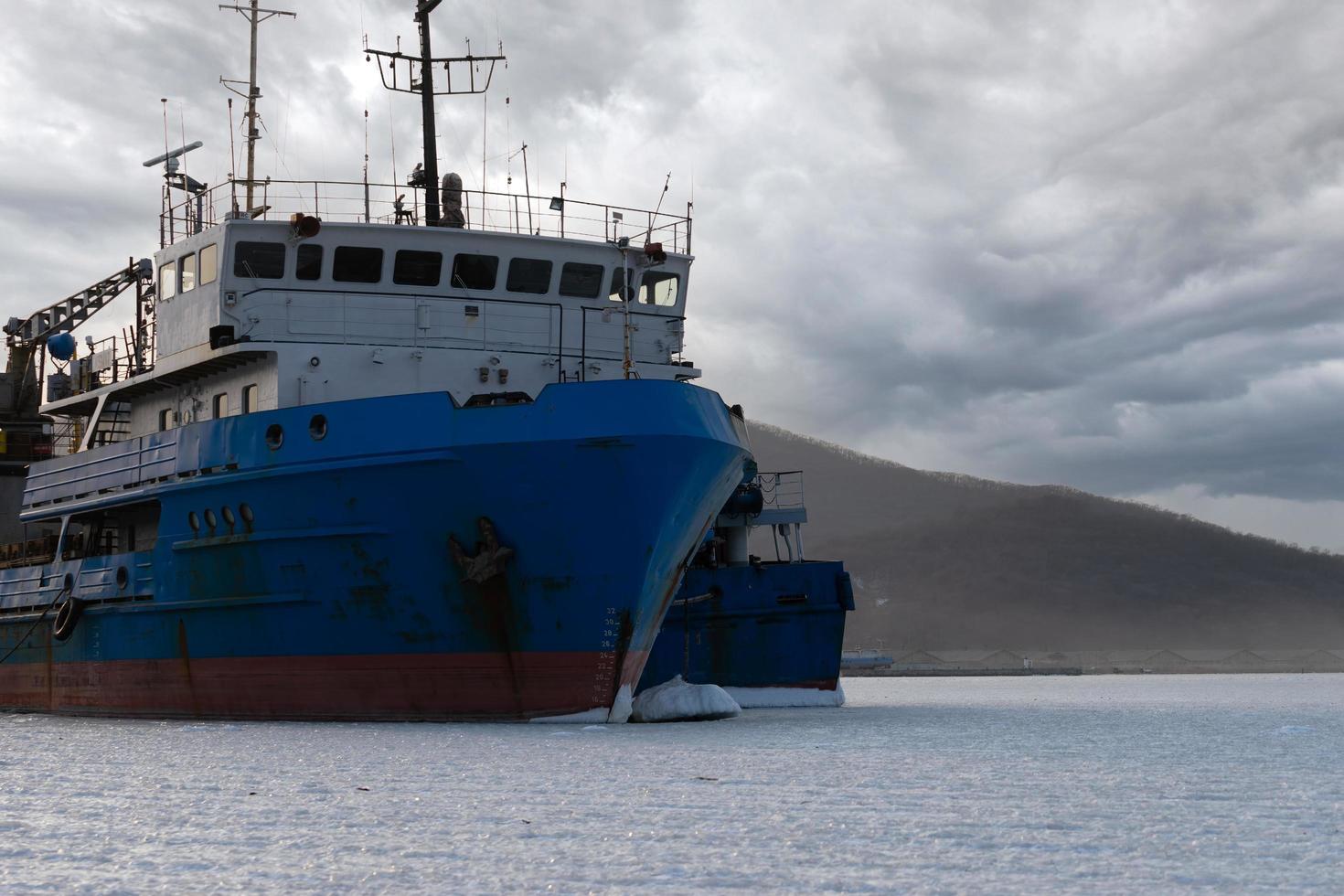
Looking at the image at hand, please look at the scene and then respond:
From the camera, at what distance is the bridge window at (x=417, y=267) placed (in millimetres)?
19859

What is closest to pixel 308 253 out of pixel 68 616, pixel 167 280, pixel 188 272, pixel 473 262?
pixel 473 262

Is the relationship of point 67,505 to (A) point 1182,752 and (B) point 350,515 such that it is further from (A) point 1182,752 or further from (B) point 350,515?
(A) point 1182,752

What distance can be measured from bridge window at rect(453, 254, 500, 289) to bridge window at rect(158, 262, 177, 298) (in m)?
4.38

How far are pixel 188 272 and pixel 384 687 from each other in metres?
7.19

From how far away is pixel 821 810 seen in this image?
9.51 meters

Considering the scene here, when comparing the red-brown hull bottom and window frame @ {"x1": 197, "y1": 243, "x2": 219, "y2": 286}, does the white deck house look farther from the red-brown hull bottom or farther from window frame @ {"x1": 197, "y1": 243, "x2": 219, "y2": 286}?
the red-brown hull bottom

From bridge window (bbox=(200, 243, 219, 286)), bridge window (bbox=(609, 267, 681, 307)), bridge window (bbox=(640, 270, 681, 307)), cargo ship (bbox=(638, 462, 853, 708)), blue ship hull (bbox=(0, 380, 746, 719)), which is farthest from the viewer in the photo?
cargo ship (bbox=(638, 462, 853, 708))

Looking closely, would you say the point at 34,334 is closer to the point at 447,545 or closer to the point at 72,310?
the point at 72,310

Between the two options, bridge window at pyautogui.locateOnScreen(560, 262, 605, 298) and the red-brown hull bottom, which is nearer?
the red-brown hull bottom

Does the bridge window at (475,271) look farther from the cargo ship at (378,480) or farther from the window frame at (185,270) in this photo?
the window frame at (185,270)

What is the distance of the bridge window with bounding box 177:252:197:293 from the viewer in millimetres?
20719

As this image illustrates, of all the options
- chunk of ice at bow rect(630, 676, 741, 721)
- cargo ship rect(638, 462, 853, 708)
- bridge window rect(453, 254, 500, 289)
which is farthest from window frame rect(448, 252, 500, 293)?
cargo ship rect(638, 462, 853, 708)

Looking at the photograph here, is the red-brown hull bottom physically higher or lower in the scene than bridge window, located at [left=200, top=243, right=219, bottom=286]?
lower

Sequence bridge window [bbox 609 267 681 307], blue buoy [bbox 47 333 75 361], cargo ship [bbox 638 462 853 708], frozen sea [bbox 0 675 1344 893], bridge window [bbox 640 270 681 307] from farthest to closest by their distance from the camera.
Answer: blue buoy [bbox 47 333 75 361] < cargo ship [bbox 638 462 853 708] < bridge window [bbox 640 270 681 307] < bridge window [bbox 609 267 681 307] < frozen sea [bbox 0 675 1344 893]
